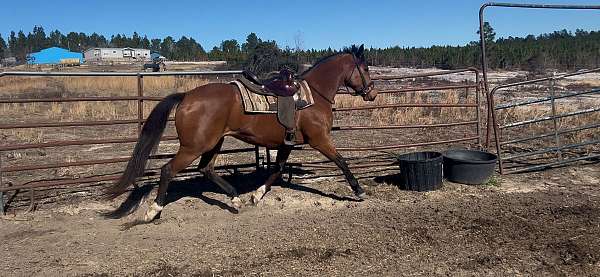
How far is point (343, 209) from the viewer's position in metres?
5.67

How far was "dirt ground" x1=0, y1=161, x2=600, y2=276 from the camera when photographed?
13.4 feet

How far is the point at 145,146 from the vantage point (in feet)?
17.1

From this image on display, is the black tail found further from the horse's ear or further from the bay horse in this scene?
the horse's ear

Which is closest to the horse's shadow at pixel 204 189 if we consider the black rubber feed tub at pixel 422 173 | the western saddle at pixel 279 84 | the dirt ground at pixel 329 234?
the dirt ground at pixel 329 234

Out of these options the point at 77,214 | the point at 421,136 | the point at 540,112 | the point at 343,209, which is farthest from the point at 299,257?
the point at 540,112

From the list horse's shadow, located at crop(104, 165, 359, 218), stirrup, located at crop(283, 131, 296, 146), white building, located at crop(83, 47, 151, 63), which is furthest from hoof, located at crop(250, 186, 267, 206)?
white building, located at crop(83, 47, 151, 63)

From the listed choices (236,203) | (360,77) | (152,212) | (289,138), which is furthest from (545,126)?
(152,212)

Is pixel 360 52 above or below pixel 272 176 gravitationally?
above

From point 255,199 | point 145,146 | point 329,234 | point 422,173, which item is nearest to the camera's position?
point 329,234

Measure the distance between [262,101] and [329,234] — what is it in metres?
1.70

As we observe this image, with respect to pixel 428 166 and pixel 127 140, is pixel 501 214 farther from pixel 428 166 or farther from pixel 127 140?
pixel 127 140

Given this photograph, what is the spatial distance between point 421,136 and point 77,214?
758 centimetres

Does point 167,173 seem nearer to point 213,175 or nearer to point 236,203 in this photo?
point 213,175

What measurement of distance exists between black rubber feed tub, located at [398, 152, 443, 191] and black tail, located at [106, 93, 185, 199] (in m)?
3.17
